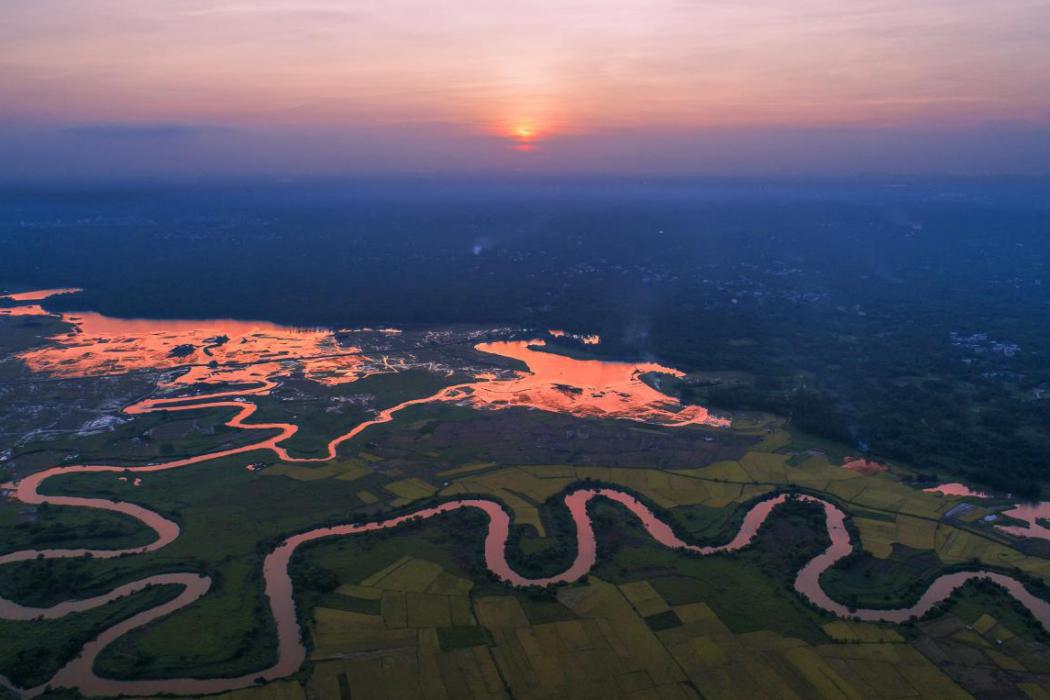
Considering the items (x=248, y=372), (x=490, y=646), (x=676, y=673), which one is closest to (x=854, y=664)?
(x=676, y=673)

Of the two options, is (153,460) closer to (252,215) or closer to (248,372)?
(248,372)

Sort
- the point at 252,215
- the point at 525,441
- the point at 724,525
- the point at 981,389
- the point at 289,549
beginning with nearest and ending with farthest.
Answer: the point at 289,549
the point at 724,525
the point at 525,441
the point at 981,389
the point at 252,215

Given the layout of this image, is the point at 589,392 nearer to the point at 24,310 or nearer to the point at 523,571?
the point at 523,571

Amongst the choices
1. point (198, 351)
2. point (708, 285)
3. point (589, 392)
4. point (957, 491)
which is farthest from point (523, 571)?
point (708, 285)

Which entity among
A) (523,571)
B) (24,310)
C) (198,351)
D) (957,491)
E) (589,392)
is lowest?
(523,571)

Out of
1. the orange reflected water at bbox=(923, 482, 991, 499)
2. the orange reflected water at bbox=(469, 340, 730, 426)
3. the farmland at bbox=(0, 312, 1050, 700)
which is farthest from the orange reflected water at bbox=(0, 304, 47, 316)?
the orange reflected water at bbox=(923, 482, 991, 499)

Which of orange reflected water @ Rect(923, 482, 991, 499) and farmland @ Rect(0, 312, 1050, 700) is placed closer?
farmland @ Rect(0, 312, 1050, 700)

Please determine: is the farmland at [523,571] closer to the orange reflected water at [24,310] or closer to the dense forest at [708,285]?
the dense forest at [708,285]

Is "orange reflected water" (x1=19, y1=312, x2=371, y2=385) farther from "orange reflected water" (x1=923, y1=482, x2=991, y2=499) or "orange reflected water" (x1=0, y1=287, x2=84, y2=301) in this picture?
"orange reflected water" (x1=923, y1=482, x2=991, y2=499)
